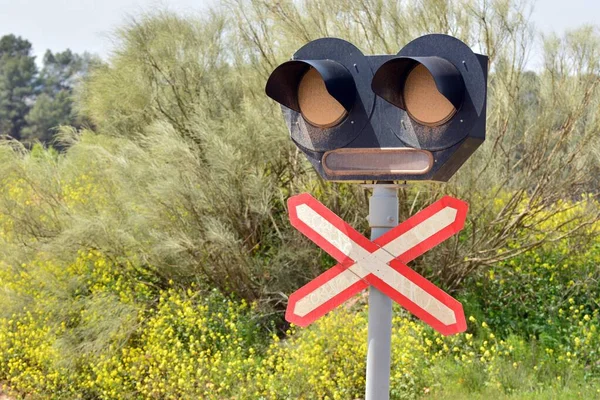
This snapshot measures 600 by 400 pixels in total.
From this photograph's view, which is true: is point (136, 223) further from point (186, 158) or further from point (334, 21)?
point (334, 21)

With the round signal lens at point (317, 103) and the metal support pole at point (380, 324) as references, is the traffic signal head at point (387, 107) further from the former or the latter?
the metal support pole at point (380, 324)

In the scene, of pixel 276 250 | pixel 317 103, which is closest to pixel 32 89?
pixel 276 250

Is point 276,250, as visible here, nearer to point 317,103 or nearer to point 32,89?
point 317,103

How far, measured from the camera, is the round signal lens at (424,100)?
303 cm

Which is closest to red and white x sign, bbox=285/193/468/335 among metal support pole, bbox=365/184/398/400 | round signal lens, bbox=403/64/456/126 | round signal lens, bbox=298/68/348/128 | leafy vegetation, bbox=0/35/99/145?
metal support pole, bbox=365/184/398/400

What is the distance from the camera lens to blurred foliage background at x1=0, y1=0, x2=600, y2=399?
7.23 metres

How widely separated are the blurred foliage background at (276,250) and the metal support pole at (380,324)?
3.58m

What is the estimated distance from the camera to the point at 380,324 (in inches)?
124

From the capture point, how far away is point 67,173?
10.6 metres

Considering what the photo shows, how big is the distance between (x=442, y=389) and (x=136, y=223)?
3574 millimetres

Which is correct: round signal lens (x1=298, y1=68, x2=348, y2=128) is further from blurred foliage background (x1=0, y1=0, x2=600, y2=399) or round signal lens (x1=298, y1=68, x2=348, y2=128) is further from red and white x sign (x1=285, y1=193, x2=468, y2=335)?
blurred foliage background (x1=0, y1=0, x2=600, y2=399)

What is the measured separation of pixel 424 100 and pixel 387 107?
0.48 feet

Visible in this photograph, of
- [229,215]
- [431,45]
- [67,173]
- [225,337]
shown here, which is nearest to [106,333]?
[225,337]

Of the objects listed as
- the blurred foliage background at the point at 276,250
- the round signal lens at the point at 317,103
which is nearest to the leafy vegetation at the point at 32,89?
the blurred foliage background at the point at 276,250
